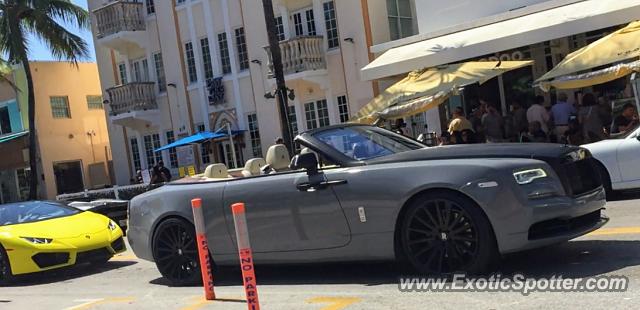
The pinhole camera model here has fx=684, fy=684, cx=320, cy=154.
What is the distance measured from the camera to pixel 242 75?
78.8 ft

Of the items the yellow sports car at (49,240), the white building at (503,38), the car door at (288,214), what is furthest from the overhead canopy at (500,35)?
the car door at (288,214)

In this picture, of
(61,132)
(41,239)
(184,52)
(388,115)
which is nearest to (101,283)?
(41,239)

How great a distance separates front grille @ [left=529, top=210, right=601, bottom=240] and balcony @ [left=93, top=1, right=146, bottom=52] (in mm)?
23277

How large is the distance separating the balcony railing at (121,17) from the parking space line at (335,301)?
22.5 m

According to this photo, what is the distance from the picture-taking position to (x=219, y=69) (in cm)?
2484

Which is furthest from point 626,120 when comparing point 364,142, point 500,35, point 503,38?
point 364,142

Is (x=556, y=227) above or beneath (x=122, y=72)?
beneath

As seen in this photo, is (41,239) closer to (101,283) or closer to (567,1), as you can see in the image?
(101,283)

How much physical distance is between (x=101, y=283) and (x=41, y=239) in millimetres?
1282

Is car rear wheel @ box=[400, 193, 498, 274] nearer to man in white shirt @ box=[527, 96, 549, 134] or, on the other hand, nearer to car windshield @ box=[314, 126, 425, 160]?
car windshield @ box=[314, 126, 425, 160]

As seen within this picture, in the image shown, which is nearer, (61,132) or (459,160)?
(459,160)

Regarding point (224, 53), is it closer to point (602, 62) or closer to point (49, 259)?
point (602, 62)

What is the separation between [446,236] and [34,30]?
77.9 feet

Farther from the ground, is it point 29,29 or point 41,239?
point 29,29
